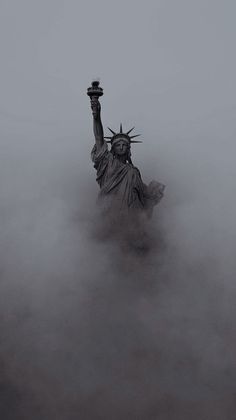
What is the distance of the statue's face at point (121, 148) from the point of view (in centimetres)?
2208

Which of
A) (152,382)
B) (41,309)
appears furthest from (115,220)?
(152,382)

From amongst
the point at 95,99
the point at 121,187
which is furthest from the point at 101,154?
the point at 95,99

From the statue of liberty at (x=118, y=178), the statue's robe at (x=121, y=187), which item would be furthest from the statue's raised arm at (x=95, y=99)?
the statue's robe at (x=121, y=187)

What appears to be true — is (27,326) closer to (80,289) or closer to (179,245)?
(80,289)

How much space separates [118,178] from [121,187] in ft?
0.74

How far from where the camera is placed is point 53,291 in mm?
21859

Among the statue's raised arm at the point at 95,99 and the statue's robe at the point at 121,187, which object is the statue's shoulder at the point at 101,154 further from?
the statue's raised arm at the point at 95,99

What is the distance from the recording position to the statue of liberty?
846 inches

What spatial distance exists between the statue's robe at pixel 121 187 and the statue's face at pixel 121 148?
15 centimetres

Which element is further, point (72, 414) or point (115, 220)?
point (115, 220)

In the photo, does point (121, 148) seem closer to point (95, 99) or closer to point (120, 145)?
point (120, 145)

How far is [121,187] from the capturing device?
850 inches

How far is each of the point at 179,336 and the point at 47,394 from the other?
122 inches

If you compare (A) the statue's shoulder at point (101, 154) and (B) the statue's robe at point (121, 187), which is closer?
(B) the statue's robe at point (121, 187)
